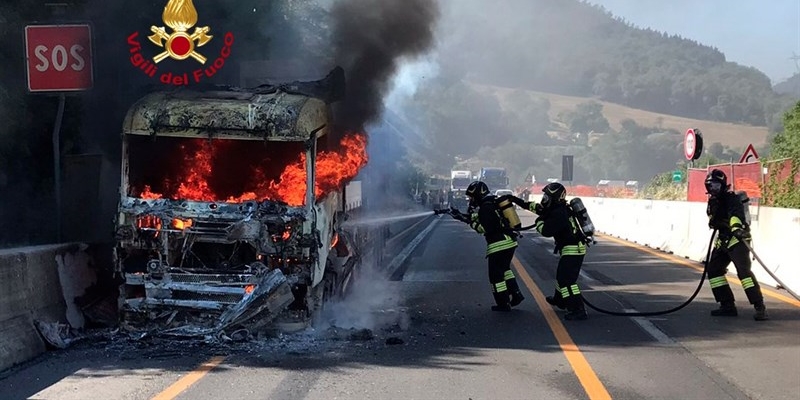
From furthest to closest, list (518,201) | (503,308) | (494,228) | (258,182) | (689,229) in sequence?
1. (689,229)
2. (494,228)
3. (503,308)
4. (518,201)
5. (258,182)

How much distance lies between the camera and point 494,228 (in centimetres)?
1073

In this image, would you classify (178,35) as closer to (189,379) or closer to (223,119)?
(223,119)

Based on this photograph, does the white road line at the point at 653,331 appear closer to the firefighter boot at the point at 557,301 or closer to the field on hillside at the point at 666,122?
the firefighter boot at the point at 557,301

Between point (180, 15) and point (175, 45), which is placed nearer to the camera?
point (180, 15)

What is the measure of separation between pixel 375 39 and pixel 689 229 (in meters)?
8.60

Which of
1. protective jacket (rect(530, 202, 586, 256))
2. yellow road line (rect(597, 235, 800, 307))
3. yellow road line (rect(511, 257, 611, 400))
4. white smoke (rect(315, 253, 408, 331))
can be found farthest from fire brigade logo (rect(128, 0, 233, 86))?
yellow road line (rect(597, 235, 800, 307))

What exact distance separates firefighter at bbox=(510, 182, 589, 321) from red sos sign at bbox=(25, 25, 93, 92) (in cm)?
575

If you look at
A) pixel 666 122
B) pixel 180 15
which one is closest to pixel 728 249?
pixel 180 15

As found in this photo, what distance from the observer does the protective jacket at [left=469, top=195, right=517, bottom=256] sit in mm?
10711

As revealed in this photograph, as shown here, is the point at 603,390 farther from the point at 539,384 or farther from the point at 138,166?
the point at 138,166

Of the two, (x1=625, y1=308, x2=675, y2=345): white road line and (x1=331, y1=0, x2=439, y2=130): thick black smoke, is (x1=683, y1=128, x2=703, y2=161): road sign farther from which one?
(x1=625, y1=308, x2=675, y2=345): white road line

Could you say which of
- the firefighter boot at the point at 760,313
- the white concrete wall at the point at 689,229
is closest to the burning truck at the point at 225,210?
the firefighter boot at the point at 760,313

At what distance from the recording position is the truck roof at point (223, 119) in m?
9.07

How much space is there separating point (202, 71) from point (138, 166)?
6.81 metres
